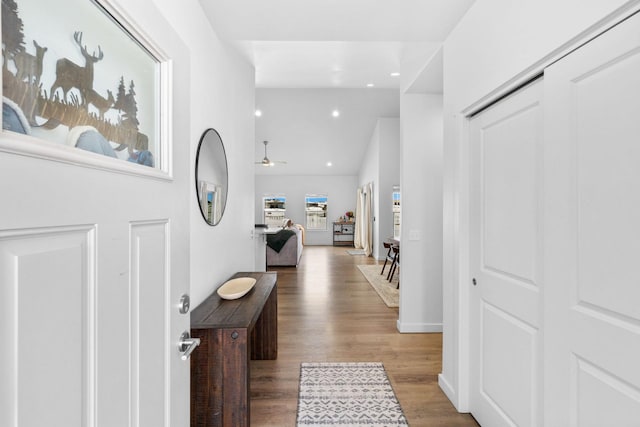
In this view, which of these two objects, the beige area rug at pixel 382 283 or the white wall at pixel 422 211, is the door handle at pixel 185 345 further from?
the beige area rug at pixel 382 283

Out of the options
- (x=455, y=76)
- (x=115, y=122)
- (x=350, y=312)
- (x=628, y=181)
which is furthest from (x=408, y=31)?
(x=350, y=312)

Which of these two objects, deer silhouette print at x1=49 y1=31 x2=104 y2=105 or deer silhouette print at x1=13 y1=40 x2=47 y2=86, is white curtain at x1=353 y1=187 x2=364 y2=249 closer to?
deer silhouette print at x1=49 y1=31 x2=104 y2=105

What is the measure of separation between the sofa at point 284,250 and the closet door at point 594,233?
614 centimetres

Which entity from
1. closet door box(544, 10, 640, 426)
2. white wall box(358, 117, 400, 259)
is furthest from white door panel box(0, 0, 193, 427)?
white wall box(358, 117, 400, 259)

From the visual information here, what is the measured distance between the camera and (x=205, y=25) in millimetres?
2102

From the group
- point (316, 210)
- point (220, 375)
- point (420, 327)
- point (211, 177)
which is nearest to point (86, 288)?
point (220, 375)

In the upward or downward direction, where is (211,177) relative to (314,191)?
downward

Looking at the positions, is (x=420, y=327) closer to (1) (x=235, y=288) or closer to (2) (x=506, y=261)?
(2) (x=506, y=261)

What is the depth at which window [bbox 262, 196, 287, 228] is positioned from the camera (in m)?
11.8

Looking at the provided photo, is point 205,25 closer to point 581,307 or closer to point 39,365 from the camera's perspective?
point 39,365

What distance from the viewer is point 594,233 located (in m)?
1.19

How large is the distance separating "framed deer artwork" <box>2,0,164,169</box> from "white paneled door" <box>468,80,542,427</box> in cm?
154

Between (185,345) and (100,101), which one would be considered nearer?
(100,101)

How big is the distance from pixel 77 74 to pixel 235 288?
72.6 inches
